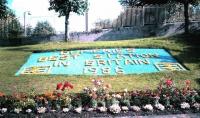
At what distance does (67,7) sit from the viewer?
3014 cm

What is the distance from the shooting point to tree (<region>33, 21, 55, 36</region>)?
30953 millimetres

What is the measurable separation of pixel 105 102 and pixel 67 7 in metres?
16.7

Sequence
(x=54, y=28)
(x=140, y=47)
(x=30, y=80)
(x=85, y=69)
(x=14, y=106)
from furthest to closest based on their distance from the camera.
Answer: (x=54, y=28) → (x=140, y=47) → (x=85, y=69) → (x=30, y=80) → (x=14, y=106)

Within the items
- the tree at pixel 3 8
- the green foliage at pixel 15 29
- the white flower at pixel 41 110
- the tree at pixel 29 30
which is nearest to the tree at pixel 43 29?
the tree at pixel 29 30

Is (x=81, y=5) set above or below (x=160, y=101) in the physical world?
above

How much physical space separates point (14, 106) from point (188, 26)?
58.4 ft

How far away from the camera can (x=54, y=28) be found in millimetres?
32281

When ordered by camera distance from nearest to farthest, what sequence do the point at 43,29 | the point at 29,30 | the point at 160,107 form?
1. the point at 160,107
2. the point at 43,29
3. the point at 29,30

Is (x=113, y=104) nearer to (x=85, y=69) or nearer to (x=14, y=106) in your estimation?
(x=14, y=106)

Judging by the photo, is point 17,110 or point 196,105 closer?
point 17,110

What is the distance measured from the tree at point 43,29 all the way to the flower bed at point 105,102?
A: 16655 mm

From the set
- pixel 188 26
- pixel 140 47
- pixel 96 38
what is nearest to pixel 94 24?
pixel 96 38

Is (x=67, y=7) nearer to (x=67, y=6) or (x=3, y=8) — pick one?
(x=67, y=6)

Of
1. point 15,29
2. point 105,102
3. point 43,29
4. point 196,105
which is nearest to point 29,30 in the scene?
point 15,29
